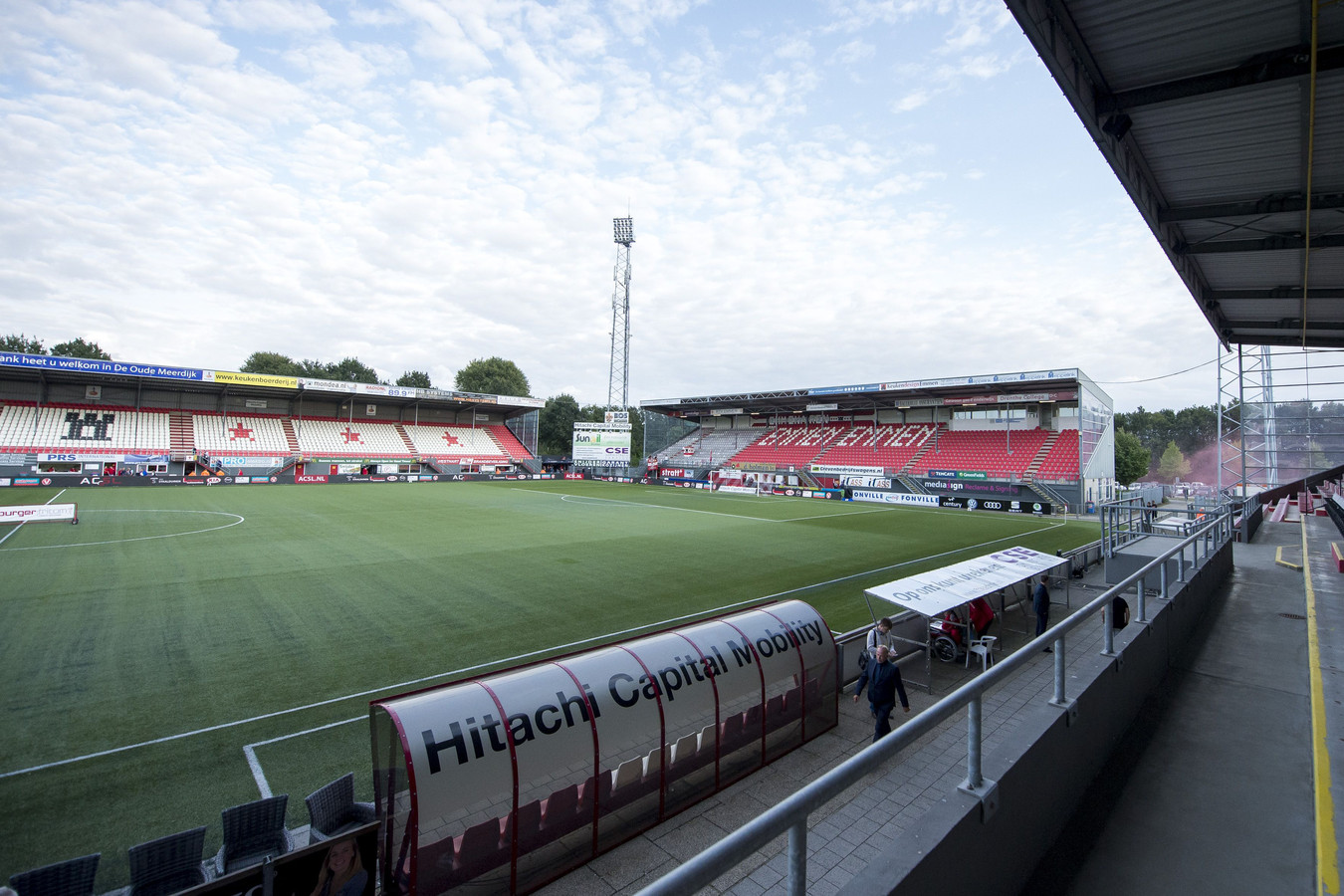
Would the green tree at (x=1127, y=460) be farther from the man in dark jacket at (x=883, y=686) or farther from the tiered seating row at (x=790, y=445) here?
the man in dark jacket at (x=883, y=686)

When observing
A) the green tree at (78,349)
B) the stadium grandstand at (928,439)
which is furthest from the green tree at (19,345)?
the stadium grandstand at (928,439)

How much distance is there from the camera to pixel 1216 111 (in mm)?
8188

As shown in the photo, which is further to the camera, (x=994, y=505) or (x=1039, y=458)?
(x=1039, y=458)

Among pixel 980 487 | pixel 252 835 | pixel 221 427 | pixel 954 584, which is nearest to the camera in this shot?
pixel 252 835

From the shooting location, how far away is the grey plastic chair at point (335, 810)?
504 centimetres

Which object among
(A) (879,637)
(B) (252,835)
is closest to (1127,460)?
(A) (879,637)

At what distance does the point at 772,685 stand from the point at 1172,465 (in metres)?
112

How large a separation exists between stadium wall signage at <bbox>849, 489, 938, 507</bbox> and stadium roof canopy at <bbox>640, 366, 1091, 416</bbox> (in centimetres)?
863

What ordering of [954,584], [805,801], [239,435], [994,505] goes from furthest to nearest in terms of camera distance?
[239,435] < [994,505] < [954,584] < [805,801]

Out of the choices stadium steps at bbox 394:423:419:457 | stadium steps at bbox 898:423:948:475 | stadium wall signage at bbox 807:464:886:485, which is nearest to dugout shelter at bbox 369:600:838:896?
stadium wall signage at bbox 807:464:886:485

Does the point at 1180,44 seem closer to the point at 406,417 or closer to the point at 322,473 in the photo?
the point at 322,473

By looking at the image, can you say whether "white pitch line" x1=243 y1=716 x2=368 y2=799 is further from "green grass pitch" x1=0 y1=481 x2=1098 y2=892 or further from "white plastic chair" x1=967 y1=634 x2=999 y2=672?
"white plastic chair" x1=967 y1=634 x2=999 y2=672

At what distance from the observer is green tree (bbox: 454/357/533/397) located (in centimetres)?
8562

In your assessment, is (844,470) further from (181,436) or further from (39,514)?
(181,436)
